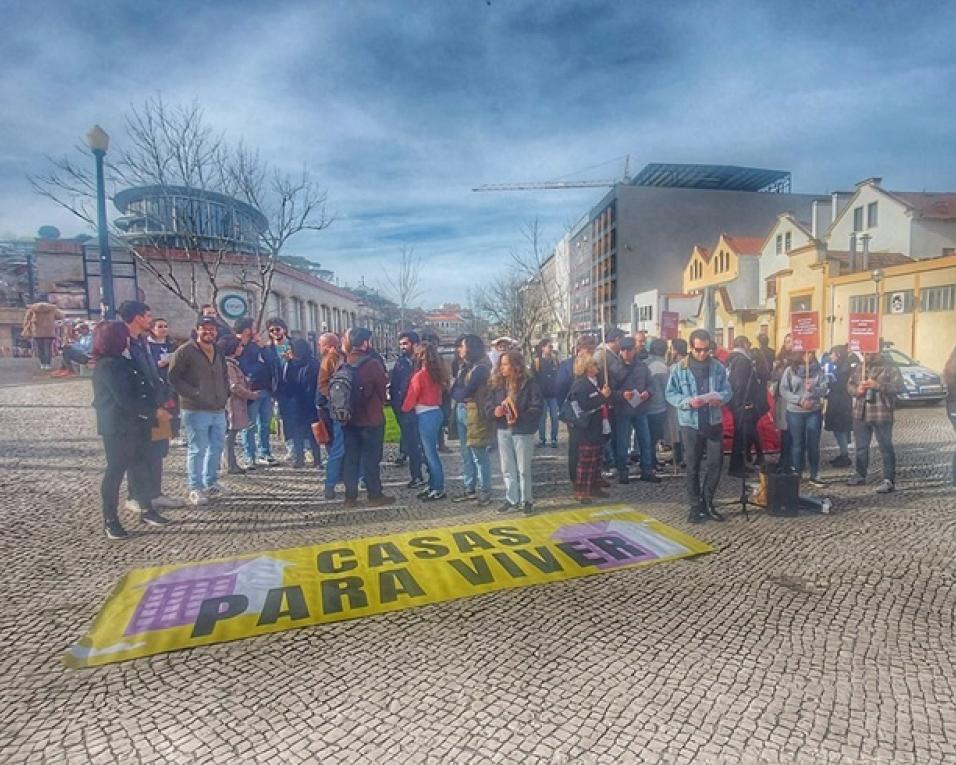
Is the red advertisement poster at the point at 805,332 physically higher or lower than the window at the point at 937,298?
lower

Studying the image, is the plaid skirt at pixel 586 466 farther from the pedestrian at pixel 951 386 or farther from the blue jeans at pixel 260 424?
the blue jeans at pixel 260 424

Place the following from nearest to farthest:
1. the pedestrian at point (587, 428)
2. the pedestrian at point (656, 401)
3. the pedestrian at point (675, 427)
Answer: the pedestrian at point (587, 428), the pedestrian at point (656, 401), the pedestrian at point (675, 427)

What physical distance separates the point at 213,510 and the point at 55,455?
456 cm

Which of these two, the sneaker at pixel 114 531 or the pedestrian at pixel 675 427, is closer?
the sneaker at pixel 114 531

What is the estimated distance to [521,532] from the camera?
519 centimetres

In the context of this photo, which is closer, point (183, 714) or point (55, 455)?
point (183, 714)

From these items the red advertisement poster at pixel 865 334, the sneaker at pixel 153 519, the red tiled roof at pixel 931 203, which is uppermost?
the red tiled roof at pixel 931 203

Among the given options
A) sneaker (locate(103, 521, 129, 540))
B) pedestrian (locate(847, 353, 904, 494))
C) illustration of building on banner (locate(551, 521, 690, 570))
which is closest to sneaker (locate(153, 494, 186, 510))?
sneaker (locate(103, 521, 129, 540))

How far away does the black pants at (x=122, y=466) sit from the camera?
16.4 ft

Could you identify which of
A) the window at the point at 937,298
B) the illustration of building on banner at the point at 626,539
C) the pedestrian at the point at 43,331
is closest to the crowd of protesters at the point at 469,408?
the illustration of building on banner at the point at 626,539

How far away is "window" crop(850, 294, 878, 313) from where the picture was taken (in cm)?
2402

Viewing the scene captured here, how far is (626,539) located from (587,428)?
154 cm

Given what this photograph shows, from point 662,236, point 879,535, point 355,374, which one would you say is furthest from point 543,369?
point 662,236

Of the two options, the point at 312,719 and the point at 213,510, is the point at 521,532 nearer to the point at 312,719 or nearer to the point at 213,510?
the point at 312,719
